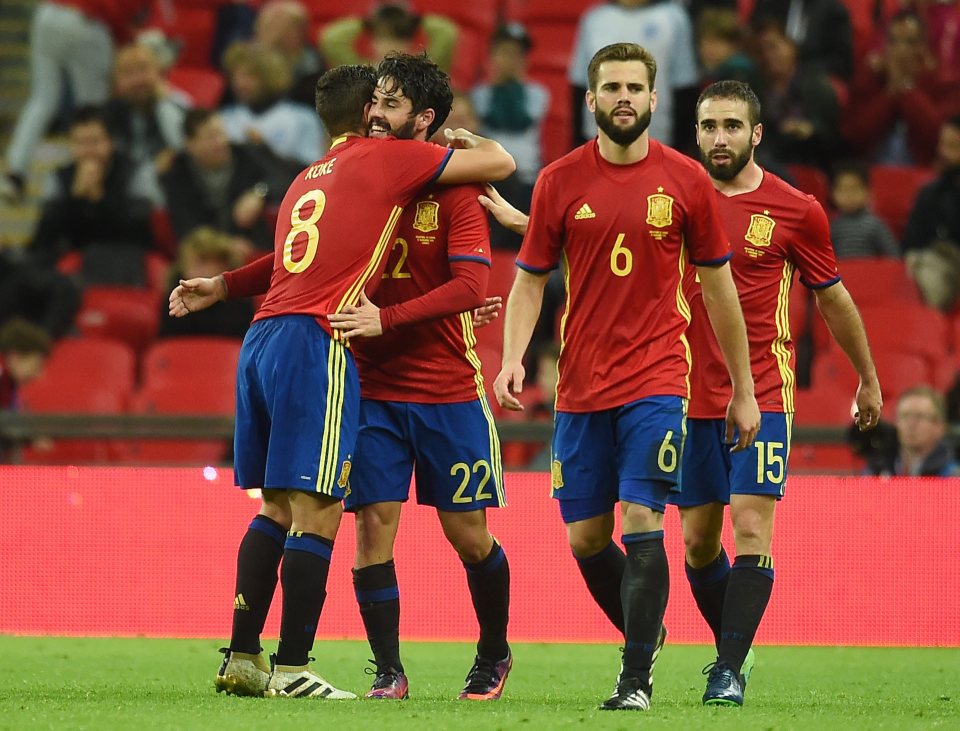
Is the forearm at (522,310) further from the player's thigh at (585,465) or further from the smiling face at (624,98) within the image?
the smiling face at (624,98)

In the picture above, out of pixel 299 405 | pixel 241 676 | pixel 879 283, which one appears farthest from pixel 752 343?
pixel 879 283

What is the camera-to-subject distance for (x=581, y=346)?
5.72 meters

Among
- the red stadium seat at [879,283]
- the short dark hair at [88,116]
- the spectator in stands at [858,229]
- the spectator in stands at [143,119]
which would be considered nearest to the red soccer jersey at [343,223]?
the red stadium seat at [879,283]

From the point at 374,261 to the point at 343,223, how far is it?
170 millimetres

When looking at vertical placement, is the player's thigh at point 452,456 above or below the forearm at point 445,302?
below

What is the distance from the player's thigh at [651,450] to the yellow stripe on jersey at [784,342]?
71 cm

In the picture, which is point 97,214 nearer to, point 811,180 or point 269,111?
point 269,111

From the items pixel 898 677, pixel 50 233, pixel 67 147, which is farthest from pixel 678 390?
pixel 67 147

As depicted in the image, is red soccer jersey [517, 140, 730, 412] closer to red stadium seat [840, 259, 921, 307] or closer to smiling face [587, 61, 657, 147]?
smiling face [587, 61, 657, 147]

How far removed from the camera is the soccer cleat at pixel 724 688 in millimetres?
5621

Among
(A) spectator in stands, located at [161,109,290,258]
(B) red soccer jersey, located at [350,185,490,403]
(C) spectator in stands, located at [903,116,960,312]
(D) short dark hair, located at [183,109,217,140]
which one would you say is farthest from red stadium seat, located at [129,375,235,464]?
(B) red soccer jersey, located at [350,185,490,403]

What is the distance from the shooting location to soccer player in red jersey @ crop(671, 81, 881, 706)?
19.7ft

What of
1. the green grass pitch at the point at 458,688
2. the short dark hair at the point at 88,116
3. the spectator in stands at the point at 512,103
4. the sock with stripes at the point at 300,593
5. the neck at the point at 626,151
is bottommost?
the green grass pitch at the point at 458,688

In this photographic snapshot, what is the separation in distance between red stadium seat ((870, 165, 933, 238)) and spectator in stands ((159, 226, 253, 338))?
5024 mm
